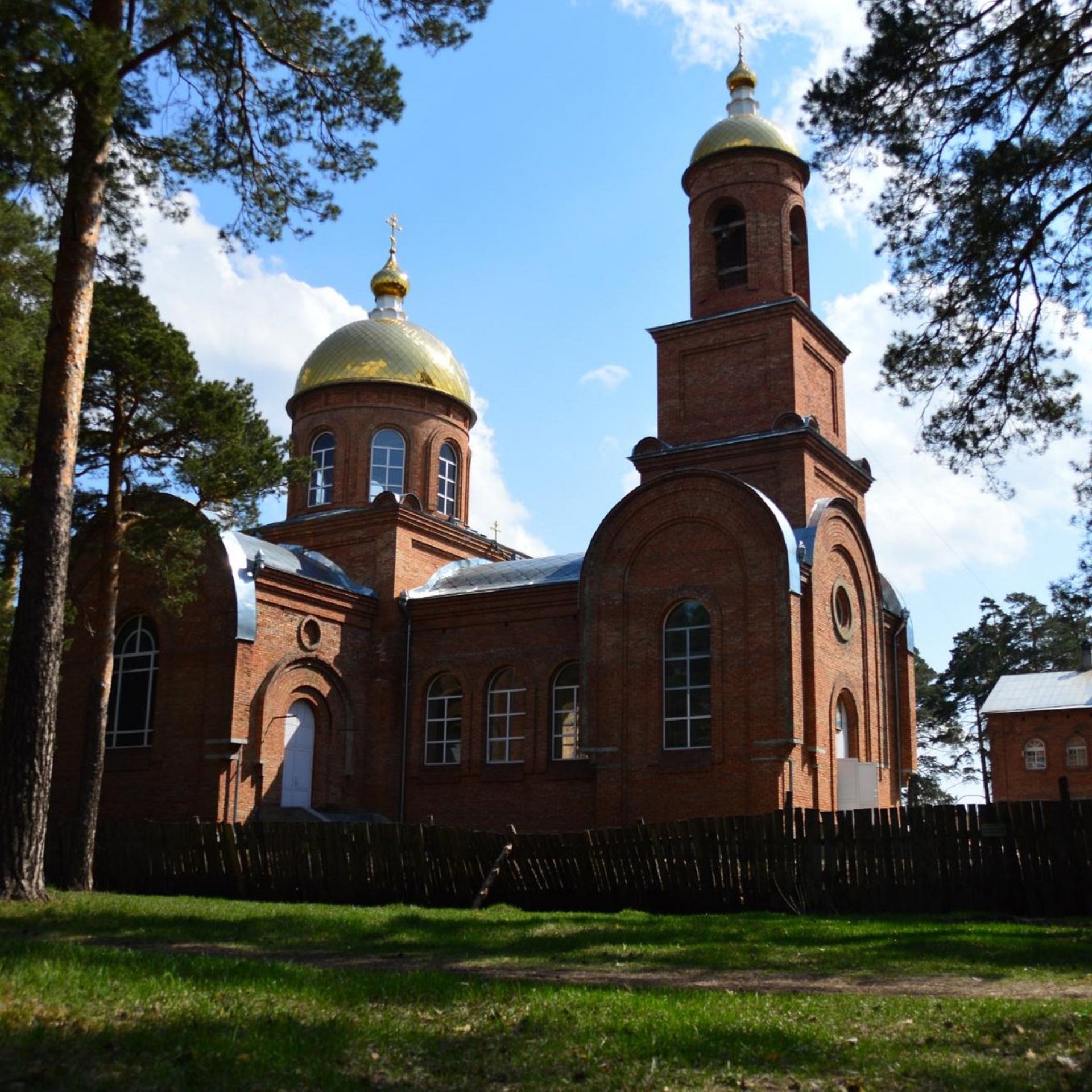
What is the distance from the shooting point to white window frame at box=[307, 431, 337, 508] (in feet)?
83.7

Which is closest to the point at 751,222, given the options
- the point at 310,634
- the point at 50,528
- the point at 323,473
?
the point at 323,473

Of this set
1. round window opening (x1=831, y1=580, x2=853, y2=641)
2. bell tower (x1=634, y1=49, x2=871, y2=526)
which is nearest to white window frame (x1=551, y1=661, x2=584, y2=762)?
bell tower (x1=634, y1=49, x2=871, y2=526)

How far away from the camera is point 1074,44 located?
9234mm

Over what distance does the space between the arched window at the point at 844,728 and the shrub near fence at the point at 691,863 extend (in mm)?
6662

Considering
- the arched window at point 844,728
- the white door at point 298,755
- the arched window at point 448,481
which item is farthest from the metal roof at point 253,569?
the arched window at point 844,728

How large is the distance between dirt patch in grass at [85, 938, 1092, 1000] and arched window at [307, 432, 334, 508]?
1704 centimetres

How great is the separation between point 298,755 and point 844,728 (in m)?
9.09

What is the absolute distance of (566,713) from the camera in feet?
68.2

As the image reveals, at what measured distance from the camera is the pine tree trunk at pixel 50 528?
10.7 meters

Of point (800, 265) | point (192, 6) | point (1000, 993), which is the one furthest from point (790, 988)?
point (800, 265)

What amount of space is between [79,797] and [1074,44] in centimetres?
1326

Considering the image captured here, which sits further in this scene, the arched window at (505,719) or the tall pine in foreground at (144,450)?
the arched window at (505,719)

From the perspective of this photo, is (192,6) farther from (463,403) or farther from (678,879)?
(463,403)

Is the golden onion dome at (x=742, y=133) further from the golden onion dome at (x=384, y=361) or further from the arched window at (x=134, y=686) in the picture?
the arched window at (x=134, y=686)
